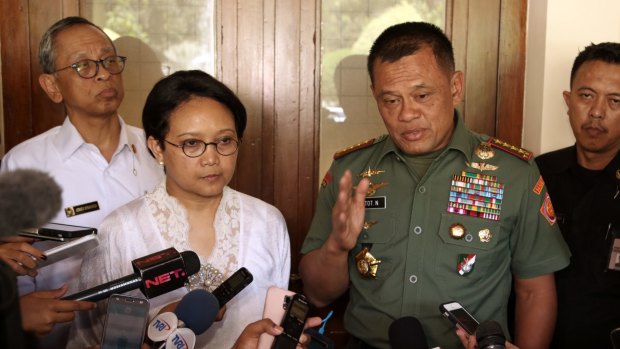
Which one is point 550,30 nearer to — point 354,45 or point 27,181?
point 354,45

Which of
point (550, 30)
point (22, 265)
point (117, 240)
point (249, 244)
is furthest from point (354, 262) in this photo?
point (550, 30)

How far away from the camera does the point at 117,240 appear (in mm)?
1851

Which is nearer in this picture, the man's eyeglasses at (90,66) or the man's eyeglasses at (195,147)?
the man's eyeglasses at (195,147)

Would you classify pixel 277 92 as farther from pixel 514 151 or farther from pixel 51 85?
pixel 514 151

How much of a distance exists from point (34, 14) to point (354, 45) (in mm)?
1518

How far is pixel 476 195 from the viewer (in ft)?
6.55

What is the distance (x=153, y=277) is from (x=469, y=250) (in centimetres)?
103

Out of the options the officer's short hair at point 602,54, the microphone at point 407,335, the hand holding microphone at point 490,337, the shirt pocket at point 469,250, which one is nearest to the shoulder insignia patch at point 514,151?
the shirt pocket at point 469,250

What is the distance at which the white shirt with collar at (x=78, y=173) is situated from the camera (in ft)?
7.55

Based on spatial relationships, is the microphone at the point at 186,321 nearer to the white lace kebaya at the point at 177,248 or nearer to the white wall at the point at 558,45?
the white lace kebaya at the point at 177,248

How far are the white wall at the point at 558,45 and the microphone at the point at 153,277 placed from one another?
6.52 feet

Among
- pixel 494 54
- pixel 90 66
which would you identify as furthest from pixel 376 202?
pixel 494 54

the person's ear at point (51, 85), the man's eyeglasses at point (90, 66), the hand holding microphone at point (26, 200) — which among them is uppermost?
the man's eyeglasses at point (90, 66)

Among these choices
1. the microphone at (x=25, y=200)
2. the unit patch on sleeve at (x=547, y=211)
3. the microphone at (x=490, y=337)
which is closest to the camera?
the microphone at (x=25, y=200)
